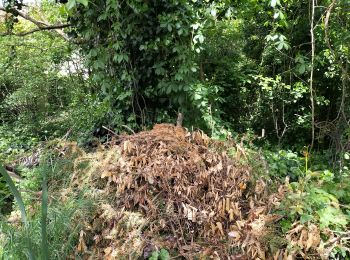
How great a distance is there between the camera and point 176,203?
2.64m

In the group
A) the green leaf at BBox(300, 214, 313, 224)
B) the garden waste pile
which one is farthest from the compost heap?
the green leaf at BBox(300, 214, 313, 224)

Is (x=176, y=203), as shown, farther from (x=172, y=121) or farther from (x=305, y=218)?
(x=172, y=121)

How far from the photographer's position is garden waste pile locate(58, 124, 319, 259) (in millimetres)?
2381

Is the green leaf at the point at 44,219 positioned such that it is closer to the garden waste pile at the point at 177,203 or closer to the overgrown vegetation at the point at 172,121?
the overgrown vegetation at the point at 172,121

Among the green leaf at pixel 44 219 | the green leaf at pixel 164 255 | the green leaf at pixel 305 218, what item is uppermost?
the green leaf at pixel 44 219

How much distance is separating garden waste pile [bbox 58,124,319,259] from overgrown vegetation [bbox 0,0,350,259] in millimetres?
13

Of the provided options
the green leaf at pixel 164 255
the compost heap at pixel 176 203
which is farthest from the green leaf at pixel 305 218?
the green leaf at pixel 164 255

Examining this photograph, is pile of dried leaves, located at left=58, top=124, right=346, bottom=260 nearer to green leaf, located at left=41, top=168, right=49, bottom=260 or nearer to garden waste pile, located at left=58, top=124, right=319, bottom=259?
garden waste pile, located at left=58, top=124, right=319, bottom=259

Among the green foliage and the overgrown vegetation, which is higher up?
the overgrown vegetation

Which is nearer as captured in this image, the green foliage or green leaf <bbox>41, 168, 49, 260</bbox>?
green leaf <bbox>41, 168, 49, 260</bbox>

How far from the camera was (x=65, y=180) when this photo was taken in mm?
3045

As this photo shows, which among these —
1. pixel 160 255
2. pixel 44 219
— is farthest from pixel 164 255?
pixel 44 219

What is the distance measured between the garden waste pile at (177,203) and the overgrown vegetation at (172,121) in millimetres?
13

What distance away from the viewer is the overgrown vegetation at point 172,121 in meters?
2.40
